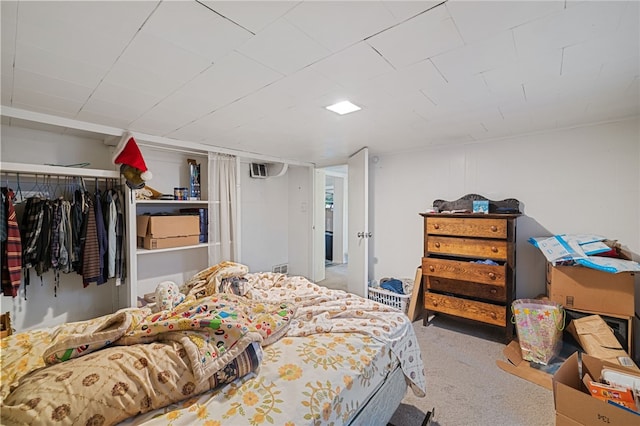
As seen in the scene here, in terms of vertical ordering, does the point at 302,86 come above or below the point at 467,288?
above

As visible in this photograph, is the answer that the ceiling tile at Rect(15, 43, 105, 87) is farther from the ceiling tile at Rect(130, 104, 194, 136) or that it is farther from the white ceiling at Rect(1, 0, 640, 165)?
→ the ceiling tile at Rect(130, 104, 194, 136)

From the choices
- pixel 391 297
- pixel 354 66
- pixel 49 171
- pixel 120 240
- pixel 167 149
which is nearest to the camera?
pixel 354 66

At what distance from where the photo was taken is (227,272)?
6.40 ft

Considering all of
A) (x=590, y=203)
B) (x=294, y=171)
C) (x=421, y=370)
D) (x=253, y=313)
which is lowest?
(x=421, y=370)

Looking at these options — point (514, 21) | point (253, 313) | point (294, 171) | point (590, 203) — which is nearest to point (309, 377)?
point (253, 313)

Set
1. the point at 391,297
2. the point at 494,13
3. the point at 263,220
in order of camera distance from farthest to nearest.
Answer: the point at 263,220, the point at 391,297, the point at 494,13

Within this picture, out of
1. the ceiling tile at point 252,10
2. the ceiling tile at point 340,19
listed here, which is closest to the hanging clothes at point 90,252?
the ceiling tile at point 252,10

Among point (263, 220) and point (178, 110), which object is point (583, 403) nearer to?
point (178, 110)

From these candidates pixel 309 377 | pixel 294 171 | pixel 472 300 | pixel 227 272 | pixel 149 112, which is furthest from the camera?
pixel 294 171

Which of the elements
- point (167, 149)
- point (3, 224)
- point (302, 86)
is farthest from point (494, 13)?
point (3, 224)

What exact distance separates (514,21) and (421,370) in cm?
181

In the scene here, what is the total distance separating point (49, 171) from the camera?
2176mm

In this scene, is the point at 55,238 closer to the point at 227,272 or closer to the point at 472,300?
the point at 227,272

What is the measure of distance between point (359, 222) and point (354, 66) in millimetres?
2231
